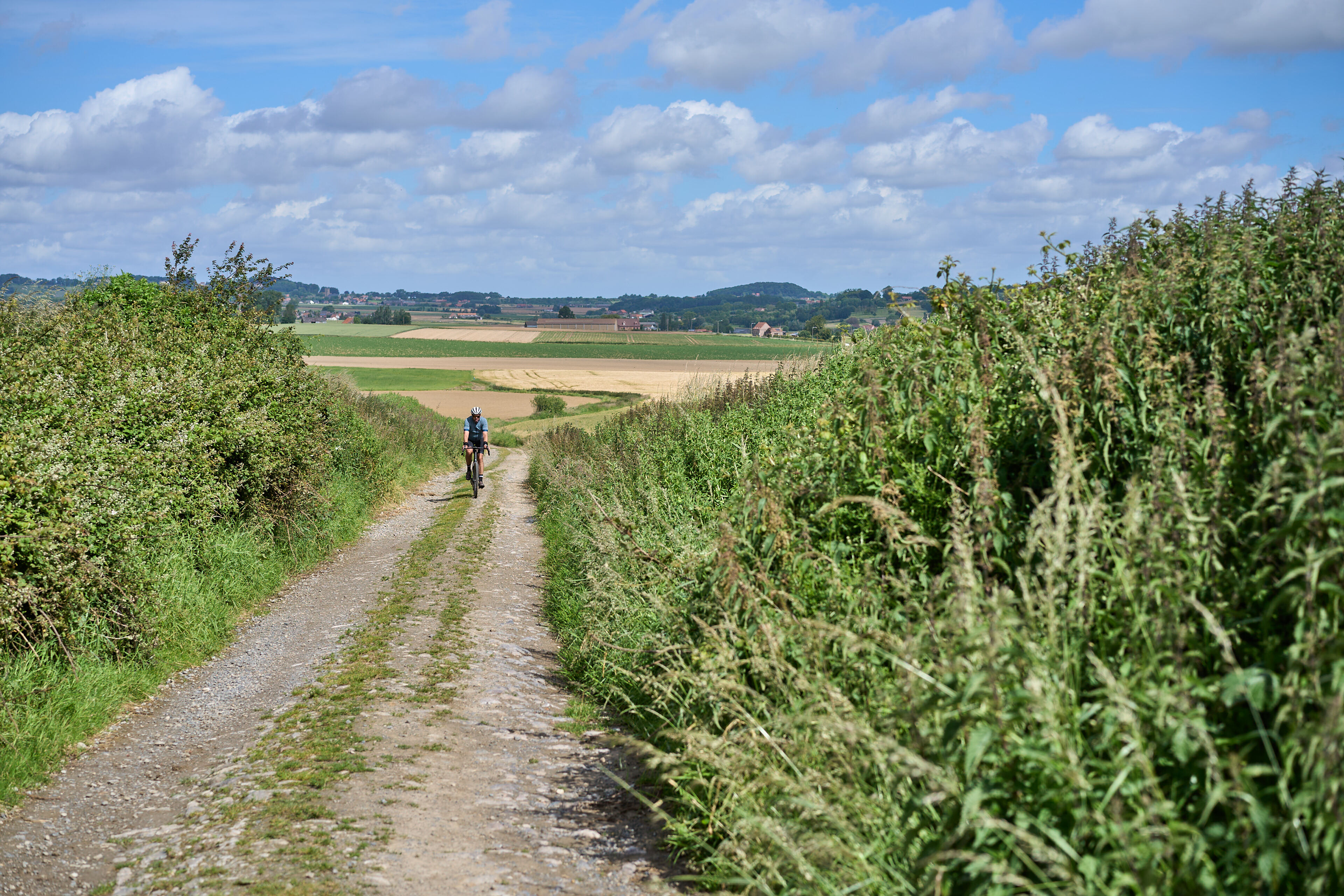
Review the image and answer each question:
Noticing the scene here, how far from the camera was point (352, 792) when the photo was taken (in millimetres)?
5789

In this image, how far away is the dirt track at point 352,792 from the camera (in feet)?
15.8

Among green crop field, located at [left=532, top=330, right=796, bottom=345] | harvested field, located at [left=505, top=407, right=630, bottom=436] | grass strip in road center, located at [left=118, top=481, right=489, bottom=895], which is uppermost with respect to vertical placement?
green crop field, located at [left=532, top=330, right=796, bottom=345]

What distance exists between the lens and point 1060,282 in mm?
7277

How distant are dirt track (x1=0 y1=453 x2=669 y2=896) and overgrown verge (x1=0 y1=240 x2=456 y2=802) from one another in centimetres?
46

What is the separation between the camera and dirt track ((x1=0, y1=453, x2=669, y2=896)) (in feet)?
15.8

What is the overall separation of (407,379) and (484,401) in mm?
14207

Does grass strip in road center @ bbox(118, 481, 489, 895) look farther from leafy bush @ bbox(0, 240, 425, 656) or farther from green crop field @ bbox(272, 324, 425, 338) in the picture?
green crop field @ bbox(272, 324, 425, 338)

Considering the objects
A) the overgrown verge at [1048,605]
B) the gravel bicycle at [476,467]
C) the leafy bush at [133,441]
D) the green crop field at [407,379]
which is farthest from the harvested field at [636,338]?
the overgrown verge at [1048,605]

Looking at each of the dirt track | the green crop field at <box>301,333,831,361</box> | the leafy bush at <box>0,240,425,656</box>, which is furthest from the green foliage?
the dirt track

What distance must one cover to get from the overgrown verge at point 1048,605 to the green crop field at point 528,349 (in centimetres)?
8360

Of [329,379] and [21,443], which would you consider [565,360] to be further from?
[21,443]

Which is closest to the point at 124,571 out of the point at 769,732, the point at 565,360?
the point at 769,732

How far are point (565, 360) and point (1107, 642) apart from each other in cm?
10417

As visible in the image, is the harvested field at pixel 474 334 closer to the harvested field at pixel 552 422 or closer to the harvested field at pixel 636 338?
the harvested field at pixel 636 338
